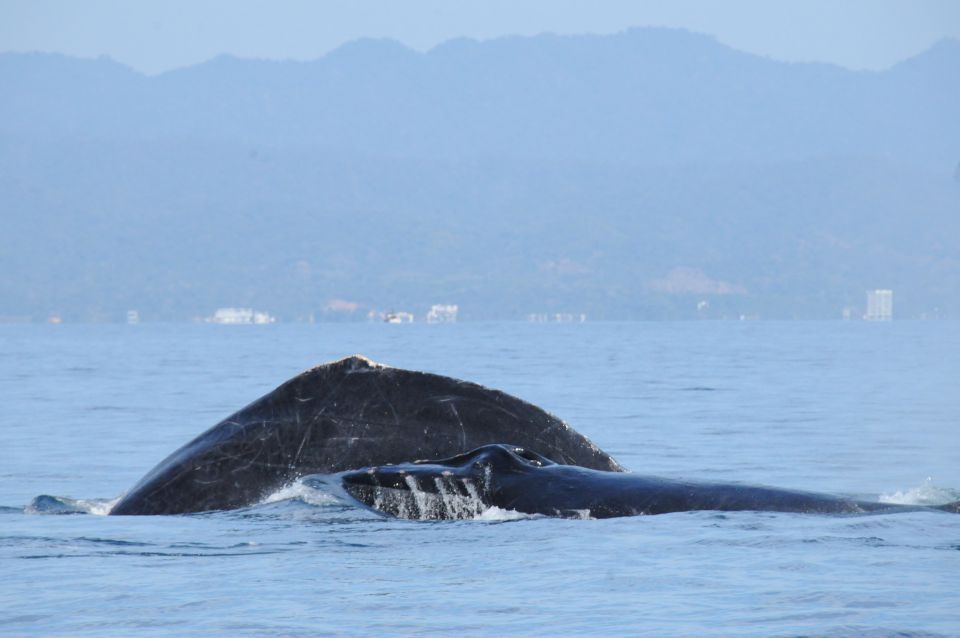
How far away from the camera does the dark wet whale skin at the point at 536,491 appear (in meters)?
10.2

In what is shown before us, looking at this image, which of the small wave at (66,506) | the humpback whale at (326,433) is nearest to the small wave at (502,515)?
the humpback whale at (326,433)

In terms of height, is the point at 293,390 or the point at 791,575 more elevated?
the point at 293,390

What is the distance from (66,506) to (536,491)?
4.34 metres

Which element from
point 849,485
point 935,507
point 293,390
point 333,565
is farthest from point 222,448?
point 849,485

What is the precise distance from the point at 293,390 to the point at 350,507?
848 millimetres

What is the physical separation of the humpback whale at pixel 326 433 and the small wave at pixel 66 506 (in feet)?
5.93

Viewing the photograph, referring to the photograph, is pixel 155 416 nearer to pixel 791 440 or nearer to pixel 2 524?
pixel 791 440

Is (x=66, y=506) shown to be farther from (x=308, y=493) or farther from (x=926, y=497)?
(x=926, y=497)

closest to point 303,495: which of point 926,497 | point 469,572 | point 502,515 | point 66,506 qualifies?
point 502,515

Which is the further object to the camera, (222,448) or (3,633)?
(222,448)

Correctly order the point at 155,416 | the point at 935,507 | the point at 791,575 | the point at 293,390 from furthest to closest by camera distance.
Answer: the point at 155,416, the point at 935,507, the point at 293,390, the point at 791,575

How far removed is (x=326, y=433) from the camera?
10.4 metres

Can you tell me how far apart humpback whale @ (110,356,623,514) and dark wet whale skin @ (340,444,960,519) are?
0.22 meters

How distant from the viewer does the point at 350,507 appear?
10.4 m
